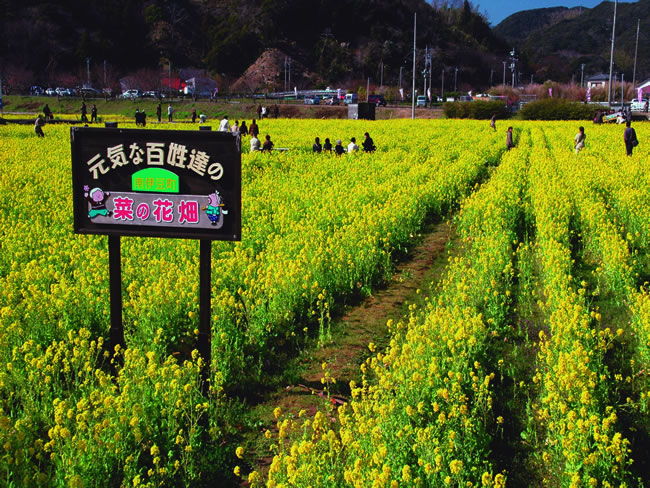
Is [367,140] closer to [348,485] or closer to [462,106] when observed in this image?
[348,485]

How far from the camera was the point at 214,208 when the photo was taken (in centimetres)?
573

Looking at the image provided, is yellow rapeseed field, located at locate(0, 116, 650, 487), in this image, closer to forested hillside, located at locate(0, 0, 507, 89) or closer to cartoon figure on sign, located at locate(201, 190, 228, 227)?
cartoon figure on sign, located at locate(201, 190, 228, 227)

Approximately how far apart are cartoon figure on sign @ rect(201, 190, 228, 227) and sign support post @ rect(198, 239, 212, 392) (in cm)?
21

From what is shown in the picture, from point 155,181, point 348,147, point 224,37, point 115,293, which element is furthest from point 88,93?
point 155,181

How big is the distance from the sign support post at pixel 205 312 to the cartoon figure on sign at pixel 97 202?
886 mm

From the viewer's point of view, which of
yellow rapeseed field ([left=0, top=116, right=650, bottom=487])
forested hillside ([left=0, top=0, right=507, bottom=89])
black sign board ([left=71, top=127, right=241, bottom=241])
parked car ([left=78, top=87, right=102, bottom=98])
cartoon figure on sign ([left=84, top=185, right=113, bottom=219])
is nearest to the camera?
yellow rapeseed field ([left=0, top=116, right=650, bottom=487])

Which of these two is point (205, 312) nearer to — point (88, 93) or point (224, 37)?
point (88, 93)

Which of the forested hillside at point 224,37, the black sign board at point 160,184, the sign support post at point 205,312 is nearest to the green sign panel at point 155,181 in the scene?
the black sign board at point 160,184

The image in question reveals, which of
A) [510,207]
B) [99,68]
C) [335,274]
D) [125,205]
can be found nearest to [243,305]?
[335,274]

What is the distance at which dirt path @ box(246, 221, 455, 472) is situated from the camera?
575 cm

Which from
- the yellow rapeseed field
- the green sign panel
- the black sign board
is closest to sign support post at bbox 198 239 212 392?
the yellow rapeseed field

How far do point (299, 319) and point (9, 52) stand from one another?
398ft

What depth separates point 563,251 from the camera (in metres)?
8.61

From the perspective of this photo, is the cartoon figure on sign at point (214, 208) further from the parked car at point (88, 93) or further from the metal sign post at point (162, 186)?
the parked car at point (88, 93)
